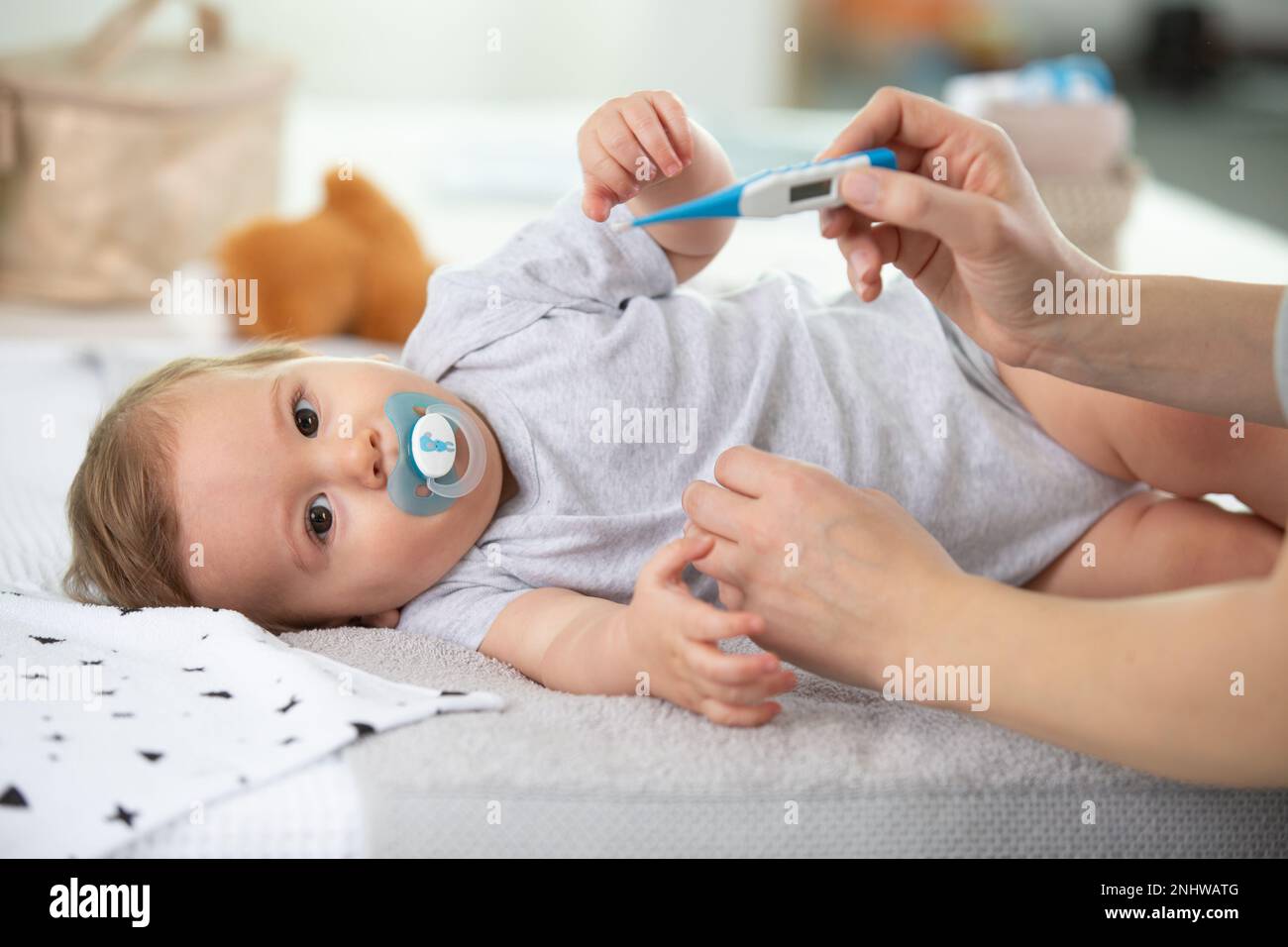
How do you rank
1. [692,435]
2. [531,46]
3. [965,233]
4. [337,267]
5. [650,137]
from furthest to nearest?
[531,46]
[337,267]
[692,435]
[650,137]
[965,233]

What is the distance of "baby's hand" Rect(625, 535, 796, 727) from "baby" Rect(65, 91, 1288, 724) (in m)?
0.12

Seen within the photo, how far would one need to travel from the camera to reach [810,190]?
Result: 2.58 feet

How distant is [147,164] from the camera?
2332 millimetres

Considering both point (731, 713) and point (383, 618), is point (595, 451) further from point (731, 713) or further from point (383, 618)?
point (731, 713)

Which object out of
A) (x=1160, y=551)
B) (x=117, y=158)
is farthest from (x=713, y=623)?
(x=117, y=158)

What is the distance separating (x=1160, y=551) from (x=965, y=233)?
0.44m

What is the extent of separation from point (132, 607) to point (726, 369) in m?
0.53

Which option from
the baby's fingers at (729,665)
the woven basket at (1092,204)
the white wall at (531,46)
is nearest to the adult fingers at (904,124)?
the baby's fingers at (729,665)

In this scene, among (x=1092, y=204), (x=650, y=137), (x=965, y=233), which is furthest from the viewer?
(x=1092, y=204)

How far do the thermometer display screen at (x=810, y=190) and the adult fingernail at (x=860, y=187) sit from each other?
0.04 m

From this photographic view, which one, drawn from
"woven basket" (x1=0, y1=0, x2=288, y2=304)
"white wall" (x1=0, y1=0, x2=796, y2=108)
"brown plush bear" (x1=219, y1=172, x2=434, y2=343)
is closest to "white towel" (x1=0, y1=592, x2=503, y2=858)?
"brown plush bear" (x1=219, y1=172, x2=434, y2=343)

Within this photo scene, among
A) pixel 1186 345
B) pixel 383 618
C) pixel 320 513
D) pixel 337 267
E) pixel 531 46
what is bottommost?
pixel 383 618
